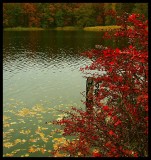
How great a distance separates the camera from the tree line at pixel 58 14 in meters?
117

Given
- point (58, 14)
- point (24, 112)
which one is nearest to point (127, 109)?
point (24, 112)

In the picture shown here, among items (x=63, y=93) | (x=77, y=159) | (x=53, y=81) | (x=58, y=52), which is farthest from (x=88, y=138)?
(x=58, y=52)

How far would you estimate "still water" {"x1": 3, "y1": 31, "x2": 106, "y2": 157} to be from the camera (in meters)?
15.9

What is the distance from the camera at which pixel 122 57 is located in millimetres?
10383

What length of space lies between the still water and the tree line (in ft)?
232

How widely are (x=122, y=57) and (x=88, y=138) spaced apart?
3.44 m

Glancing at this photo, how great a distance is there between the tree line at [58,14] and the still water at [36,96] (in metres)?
70.8

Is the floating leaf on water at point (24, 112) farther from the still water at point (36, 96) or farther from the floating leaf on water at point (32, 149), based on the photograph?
the floating leaf on water at point (32, 149)

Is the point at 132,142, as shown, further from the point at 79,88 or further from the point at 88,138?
the point at 79,88

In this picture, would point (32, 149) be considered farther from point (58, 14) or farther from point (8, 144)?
point (58, 14)

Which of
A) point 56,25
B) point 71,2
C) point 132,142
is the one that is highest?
point 71,2

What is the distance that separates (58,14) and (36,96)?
98.2 meters

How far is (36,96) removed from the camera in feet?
82.4

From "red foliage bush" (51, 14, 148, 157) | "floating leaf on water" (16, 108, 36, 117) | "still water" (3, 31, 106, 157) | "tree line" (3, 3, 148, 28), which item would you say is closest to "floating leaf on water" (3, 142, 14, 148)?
"still water" (3, 31, 106, 157)
